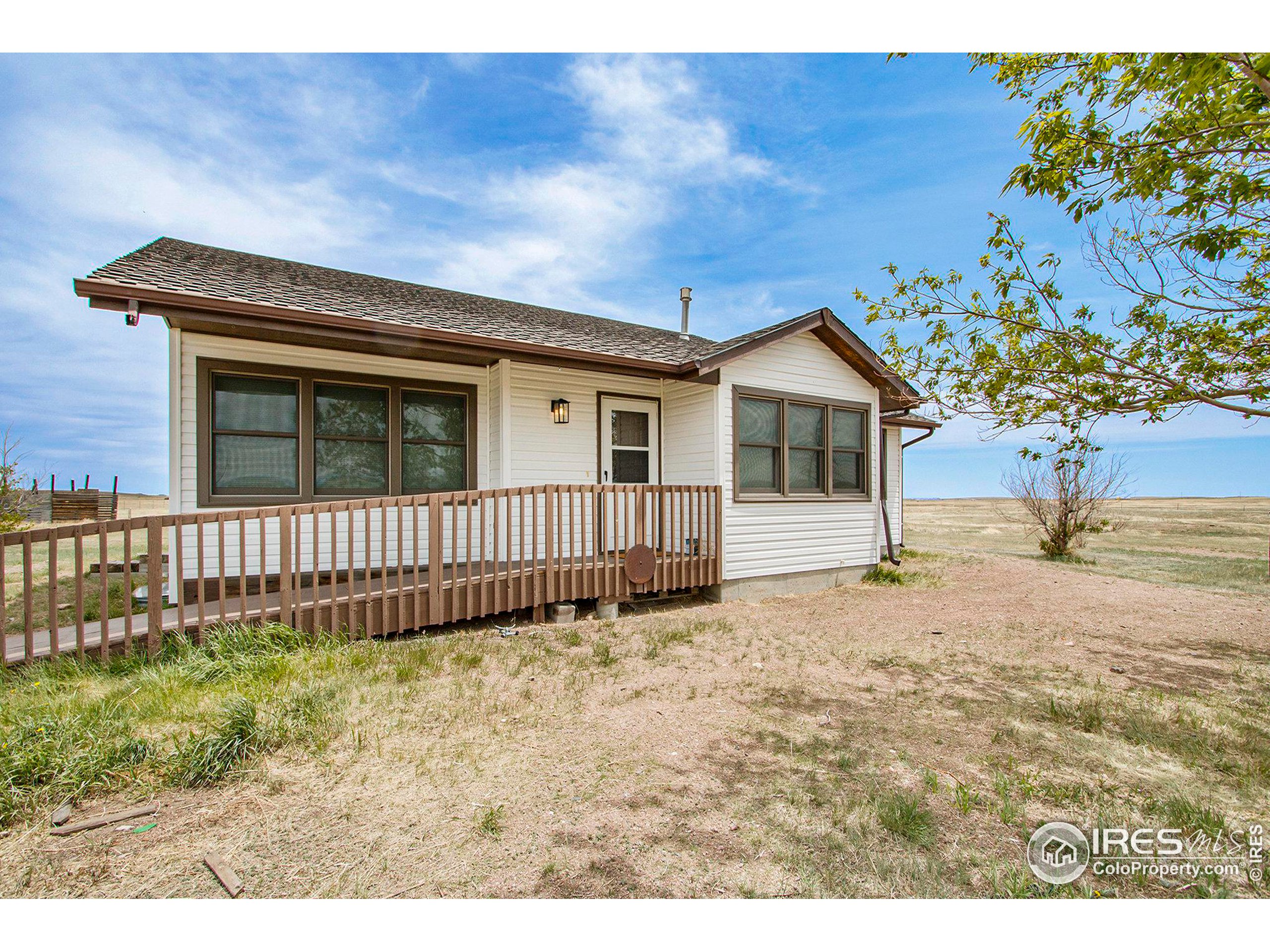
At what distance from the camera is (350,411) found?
22.9ft

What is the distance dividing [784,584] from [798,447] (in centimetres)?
221

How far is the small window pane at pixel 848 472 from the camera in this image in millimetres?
9570

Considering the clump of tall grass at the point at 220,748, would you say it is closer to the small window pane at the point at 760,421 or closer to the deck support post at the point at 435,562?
the deck support post at the point at 435,562

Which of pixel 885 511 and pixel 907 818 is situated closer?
pixel 907 818

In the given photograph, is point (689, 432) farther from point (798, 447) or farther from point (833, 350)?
point (833, 350)

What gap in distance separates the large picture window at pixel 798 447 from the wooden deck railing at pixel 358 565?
3.30 feet

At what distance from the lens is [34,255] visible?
6363 millimetres

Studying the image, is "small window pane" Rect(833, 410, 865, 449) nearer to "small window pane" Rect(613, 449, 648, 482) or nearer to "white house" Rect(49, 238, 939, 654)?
"white house" Rect(49, 238, 939, 654)

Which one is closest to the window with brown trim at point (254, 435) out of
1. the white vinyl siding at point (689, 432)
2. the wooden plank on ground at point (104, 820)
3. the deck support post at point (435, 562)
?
the deck support post at point (435, 562)

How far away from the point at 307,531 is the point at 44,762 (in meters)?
3.76

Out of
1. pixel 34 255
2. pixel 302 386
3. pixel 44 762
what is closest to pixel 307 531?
pixel 302 386

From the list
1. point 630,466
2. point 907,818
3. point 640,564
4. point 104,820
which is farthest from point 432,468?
point 907,818
